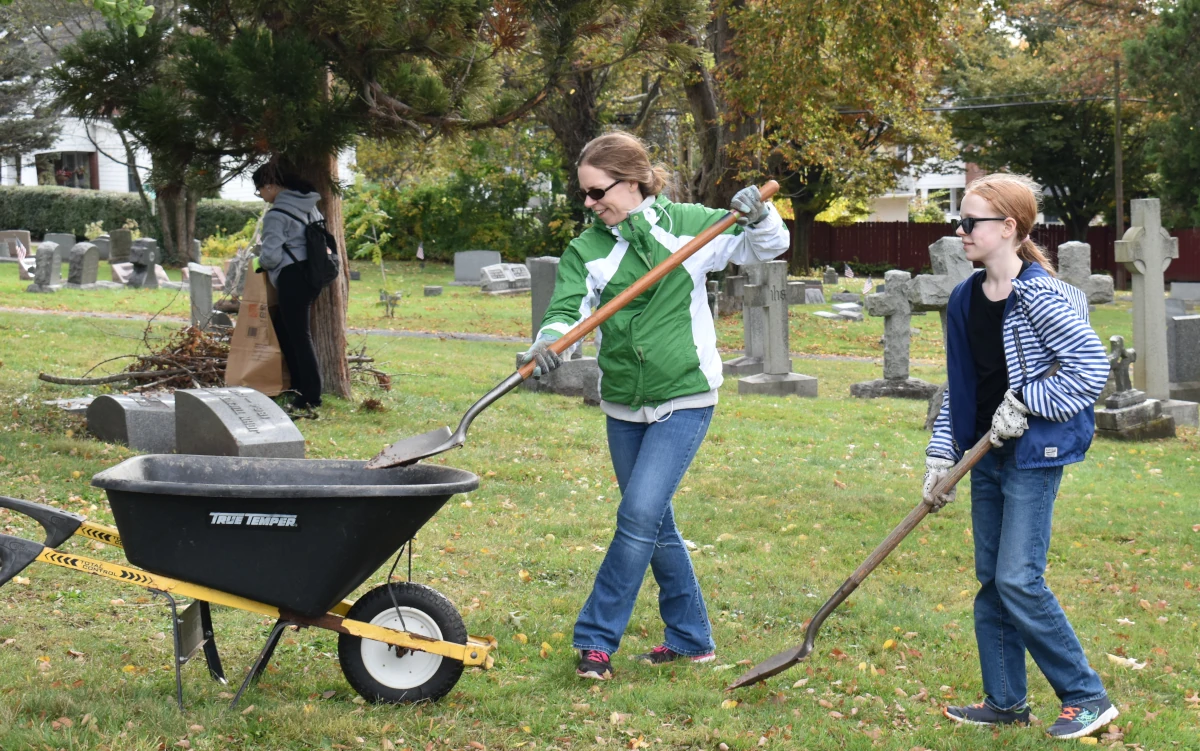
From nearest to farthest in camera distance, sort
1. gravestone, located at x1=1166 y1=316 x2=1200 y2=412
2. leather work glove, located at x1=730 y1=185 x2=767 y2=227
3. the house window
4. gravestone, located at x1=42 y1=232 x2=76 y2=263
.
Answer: leather work glove, located at x1=730 y1=185 x2=767 y2=227, gravestone, located at x1=1166 y1=316 x2=1200 y2=412, gravestone, located at x1=42 y1=232 x2=76 y2=263, the house window

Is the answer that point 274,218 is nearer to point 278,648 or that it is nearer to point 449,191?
point 278,648

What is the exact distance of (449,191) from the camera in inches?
1371

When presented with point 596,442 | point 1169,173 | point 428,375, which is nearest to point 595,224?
point 596,442

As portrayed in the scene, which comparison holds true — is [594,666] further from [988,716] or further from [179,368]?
→ [179,368]

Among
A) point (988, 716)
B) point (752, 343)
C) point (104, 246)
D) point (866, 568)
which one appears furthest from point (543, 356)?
point (104, 246)

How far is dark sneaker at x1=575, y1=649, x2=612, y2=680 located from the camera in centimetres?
408

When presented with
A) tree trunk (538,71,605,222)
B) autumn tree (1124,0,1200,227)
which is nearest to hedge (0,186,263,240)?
tree trunk (538,71,605,222)

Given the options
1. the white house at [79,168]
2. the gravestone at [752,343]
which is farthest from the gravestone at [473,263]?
the white house at [79,168]

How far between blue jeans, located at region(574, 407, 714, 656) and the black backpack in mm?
5143

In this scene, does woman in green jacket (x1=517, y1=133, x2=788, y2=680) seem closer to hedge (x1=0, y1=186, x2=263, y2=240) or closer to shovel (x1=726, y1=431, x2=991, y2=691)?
shovel (x1=726, y1=431, x2=991, y2=691)

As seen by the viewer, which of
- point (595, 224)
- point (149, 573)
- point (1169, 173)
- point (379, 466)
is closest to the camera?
point (149, 573)

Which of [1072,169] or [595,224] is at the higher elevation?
[1072,169]

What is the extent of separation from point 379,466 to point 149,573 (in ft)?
2.41

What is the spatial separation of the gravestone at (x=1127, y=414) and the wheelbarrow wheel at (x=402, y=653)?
7969mm
